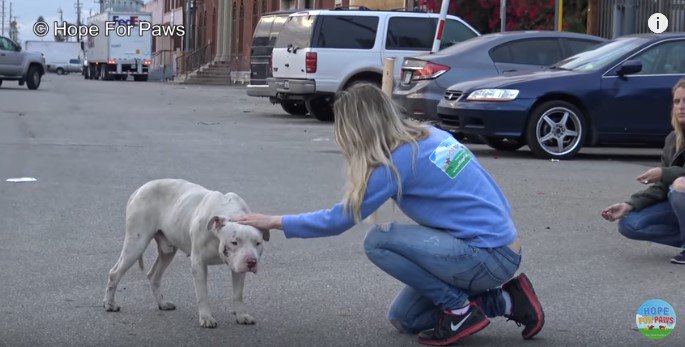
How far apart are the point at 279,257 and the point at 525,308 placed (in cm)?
264

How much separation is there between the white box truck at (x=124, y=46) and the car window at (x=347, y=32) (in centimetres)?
4322

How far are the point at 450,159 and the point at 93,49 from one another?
6364 cm

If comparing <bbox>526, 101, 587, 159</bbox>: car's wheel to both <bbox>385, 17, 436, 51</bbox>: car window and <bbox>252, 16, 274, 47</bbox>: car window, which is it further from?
<bbox>252, 16, 274, 47</bbox>: car window

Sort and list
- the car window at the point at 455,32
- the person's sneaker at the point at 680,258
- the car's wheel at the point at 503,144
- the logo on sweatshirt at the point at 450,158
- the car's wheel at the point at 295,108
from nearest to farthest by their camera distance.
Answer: the logo on sweatshirt at the point at 450,158 → the person's sneaker at the point at 680,258 → the car's wheel at the point at 503,144 → the car window at the point at 455,32 → the car's wheel at the point at 295,108

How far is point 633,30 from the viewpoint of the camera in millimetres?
24531

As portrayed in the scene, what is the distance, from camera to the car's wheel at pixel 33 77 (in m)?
37.2

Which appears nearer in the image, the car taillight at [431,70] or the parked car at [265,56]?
the car taillight at [431,70]

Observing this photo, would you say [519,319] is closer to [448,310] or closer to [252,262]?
[448,310]

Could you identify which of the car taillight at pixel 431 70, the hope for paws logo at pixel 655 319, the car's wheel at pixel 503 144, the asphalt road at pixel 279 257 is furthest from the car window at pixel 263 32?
the hope for paws logo at pixel 655 319

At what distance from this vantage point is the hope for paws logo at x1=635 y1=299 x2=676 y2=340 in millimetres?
6062

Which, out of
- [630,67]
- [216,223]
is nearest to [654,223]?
[216,223]

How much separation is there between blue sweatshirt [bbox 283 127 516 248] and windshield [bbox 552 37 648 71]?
899cm

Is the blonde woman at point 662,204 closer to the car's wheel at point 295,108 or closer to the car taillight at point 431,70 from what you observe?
the car taillight at point 431,70

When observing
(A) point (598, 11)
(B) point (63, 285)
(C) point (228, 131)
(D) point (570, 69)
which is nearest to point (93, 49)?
(A) point (598, 11)
